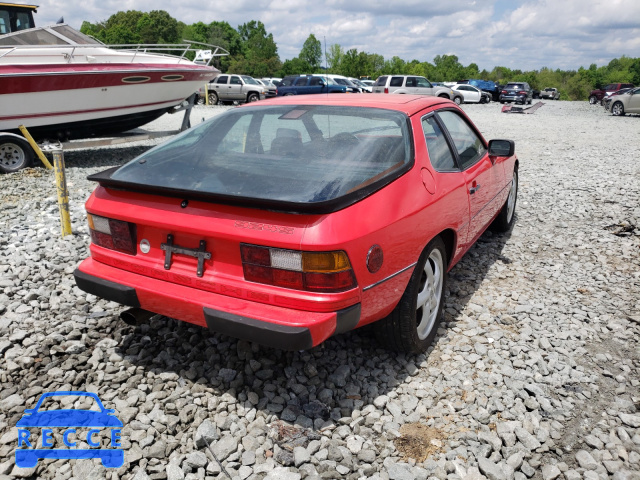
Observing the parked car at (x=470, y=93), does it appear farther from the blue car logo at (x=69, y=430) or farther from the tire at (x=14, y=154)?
the blue car logo at (x=69, y=430)

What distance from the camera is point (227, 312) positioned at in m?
2.49

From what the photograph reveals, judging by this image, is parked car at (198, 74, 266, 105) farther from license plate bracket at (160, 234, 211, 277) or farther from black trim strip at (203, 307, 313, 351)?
black trim strip at (203, 307, 313, 351)

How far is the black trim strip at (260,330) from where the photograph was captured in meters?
2.33

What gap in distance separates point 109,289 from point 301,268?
119 cm

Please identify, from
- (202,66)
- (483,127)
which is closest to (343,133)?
(202,66)

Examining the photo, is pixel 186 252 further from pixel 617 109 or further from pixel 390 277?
pixel 617 109

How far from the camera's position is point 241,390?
290 cm

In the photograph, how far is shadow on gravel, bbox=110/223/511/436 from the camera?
9.17ft

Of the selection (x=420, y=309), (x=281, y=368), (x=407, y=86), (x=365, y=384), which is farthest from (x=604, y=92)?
(x=281, y=368)

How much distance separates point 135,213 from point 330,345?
1.48 meters

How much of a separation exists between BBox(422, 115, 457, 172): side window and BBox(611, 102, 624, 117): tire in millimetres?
24043

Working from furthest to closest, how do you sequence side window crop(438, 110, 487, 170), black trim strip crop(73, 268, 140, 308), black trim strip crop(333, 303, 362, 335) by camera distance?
side window crop(438, 110, 487, 170), black trim strip crop(73, 268, 140, 308), black trim strip crop(333, 303, 362, 335)

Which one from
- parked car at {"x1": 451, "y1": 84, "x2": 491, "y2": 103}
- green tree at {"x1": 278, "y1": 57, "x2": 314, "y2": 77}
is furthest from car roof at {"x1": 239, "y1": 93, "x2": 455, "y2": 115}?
green tree at {"x1": 278, "y1": 57, "x2": 314, "y2": 77}

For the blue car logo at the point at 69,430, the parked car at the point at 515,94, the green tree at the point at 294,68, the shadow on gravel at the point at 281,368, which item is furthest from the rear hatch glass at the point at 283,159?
the green tree at the point at 294,68
